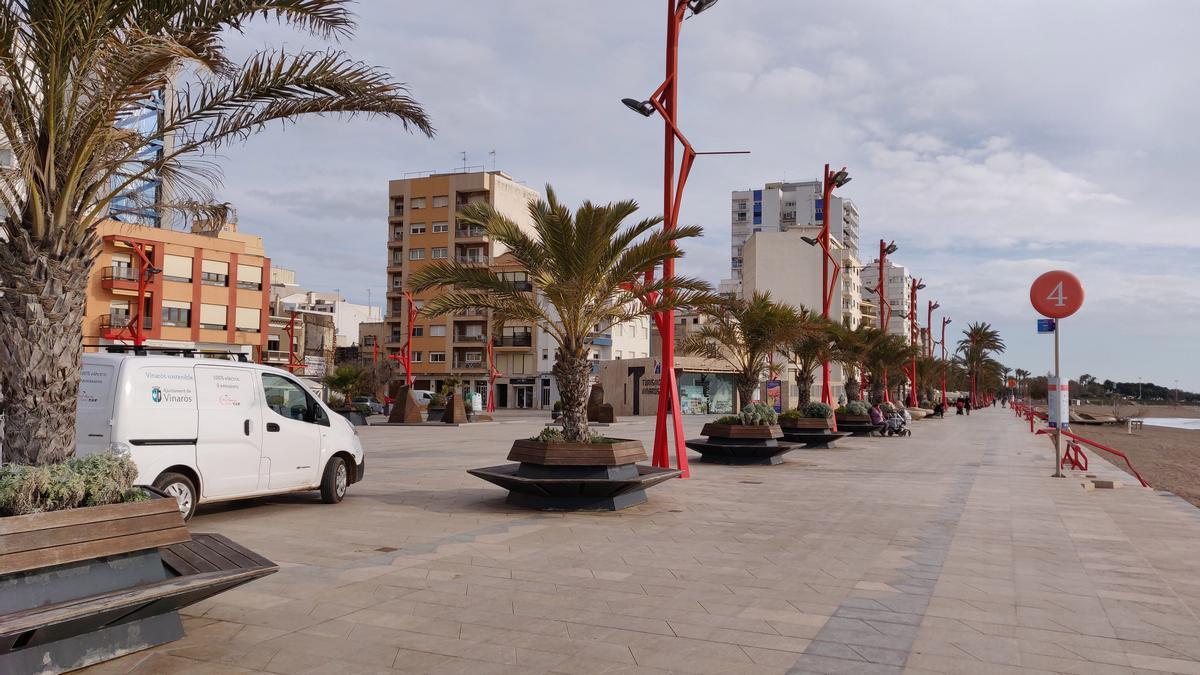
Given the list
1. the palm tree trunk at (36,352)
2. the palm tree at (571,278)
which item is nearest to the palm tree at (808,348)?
the palm tree at (571,278)

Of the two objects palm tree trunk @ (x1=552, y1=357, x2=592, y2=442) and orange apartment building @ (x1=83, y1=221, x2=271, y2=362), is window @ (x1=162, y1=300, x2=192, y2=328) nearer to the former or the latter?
orange apartment building @ (x1=83, y1=221, x2=271, y2=362)

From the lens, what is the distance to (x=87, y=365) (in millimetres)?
8414

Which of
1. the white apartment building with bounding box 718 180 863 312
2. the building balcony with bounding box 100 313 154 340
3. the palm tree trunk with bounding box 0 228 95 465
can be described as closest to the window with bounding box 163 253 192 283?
the building balcony with bounding box 100 313 154 340

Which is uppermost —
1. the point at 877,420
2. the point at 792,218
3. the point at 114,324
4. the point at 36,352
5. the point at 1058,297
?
the point at 792,218

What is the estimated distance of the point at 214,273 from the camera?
53562 millimetres

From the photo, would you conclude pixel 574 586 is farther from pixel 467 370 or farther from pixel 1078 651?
pixel 467 370

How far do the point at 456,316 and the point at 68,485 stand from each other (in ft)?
228

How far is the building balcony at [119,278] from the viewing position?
1917 inches

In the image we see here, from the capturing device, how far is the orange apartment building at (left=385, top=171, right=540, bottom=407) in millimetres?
74812

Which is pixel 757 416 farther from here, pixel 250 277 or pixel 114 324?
pixel 250 277

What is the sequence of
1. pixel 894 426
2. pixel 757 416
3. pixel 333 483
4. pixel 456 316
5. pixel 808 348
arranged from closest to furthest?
pixel 333 483 < pixel 757 416 < pixel 808 348 < pixel 894 426 < pixel 456 316

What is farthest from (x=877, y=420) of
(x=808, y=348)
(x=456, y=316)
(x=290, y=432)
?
(x=456, y=316)

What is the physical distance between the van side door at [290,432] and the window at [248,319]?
161 ft

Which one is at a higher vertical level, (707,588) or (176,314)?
(176,314)
